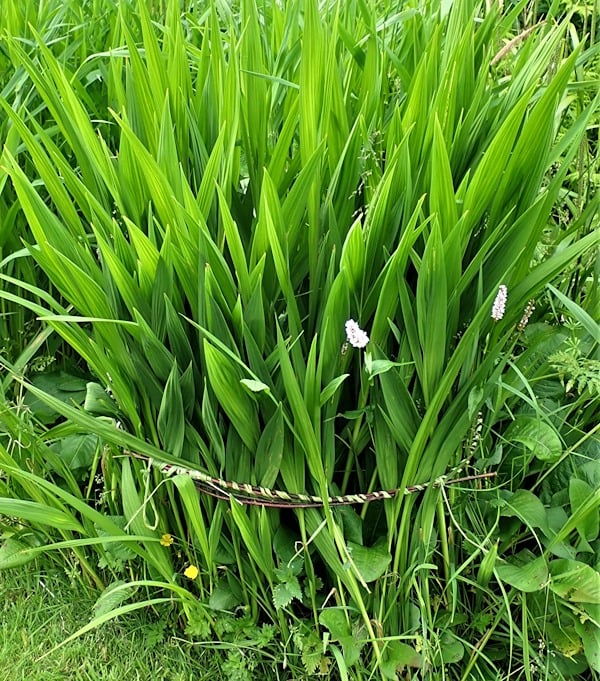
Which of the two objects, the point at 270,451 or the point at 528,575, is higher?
the point at 270,451

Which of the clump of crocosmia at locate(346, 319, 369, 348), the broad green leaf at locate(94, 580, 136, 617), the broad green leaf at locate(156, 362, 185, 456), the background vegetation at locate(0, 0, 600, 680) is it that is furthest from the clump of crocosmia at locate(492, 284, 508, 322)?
the broad green leaf at locate(94, 580, 136, 617)

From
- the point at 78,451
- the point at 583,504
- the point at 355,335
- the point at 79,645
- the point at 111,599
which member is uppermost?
the point at 355,335

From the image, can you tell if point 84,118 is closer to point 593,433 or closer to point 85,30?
point 85,30

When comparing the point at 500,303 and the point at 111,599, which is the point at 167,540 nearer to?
the point at 111,599

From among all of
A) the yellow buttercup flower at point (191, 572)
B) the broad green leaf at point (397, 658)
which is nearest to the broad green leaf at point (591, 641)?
the broad green leaf at point (397, 658)

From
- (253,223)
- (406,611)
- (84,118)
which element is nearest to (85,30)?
(84,118)

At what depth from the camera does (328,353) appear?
0.97 metres

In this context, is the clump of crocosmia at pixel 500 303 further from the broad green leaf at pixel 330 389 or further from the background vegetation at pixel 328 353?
the broad green leaf at pixel 330 389

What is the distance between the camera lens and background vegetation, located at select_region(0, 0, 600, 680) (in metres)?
0.95

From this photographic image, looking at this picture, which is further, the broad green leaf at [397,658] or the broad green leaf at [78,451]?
the broad green leaf at [78,451]

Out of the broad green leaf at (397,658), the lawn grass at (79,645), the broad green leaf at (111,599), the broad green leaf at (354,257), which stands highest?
the broad green leaf at (354,257)

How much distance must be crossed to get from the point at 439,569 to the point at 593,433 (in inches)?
12.9

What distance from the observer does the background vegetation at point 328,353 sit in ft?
3.12

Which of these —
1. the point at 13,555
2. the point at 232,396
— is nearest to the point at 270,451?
the point at 232,396
